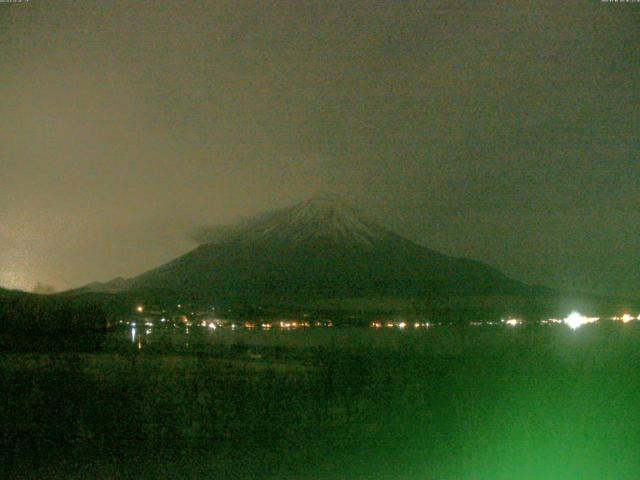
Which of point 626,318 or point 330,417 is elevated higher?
point 626,318

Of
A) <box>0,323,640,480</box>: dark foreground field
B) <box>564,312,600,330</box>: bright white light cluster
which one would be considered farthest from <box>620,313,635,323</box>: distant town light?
<box>0,323,640,480</box>: dark foreground field

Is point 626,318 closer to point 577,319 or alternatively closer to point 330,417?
point 577,319

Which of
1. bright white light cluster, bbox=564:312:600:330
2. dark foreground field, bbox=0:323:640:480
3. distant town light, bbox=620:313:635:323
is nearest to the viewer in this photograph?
dark foreground field, bbox=0:323:640:480

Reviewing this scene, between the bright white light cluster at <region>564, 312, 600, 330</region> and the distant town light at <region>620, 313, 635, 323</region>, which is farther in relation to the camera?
the bright white light cluster at <region>564, 312, 600, 330</region>

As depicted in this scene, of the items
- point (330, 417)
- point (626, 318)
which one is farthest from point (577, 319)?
point (330, 417)

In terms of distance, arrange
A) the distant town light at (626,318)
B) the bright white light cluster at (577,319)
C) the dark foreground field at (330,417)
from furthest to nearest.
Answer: the bright white light cluster at (577,319)
the distant town light at (626,318)
the dark foreground field at (330,417)

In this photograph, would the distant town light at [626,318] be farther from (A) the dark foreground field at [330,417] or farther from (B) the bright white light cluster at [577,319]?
(A) the dark foreground field at [330,417]

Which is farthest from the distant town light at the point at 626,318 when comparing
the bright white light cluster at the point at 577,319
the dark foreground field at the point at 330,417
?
the dark foreground field at the point at 330,417

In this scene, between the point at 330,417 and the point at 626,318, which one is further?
the point at 626,318

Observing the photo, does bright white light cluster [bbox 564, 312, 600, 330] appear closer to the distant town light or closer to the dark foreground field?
the distant town light
